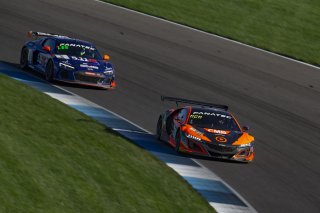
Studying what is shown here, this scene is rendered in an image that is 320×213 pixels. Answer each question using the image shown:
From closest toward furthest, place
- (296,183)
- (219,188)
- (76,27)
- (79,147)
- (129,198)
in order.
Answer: (129,198) → (79,147) → (219,188) → (296,183) → (76,27)

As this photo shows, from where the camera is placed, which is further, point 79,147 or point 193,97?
point 193,97

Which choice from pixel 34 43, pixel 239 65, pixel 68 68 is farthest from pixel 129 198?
pixel 239 65

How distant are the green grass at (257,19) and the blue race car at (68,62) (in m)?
7.96

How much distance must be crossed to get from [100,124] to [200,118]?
2437mm

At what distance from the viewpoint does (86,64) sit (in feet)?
82.3

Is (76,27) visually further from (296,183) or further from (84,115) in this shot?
(296,183)

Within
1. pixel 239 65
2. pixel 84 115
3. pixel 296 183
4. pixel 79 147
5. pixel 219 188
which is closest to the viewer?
pixel 79 147

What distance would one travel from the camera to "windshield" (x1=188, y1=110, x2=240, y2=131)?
2067cm

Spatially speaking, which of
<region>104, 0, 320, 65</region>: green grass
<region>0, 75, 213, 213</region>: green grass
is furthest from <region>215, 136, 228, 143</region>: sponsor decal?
<region>104, 0, 320, 65</region>: green grass

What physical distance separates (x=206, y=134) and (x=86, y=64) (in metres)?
6.18

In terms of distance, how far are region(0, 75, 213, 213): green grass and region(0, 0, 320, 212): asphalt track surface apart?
2038mm

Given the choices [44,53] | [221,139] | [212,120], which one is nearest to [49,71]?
[44,53]

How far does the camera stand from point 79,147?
16469mm

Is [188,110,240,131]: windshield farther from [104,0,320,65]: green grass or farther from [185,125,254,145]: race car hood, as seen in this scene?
[104,0,320,65]: green grass
